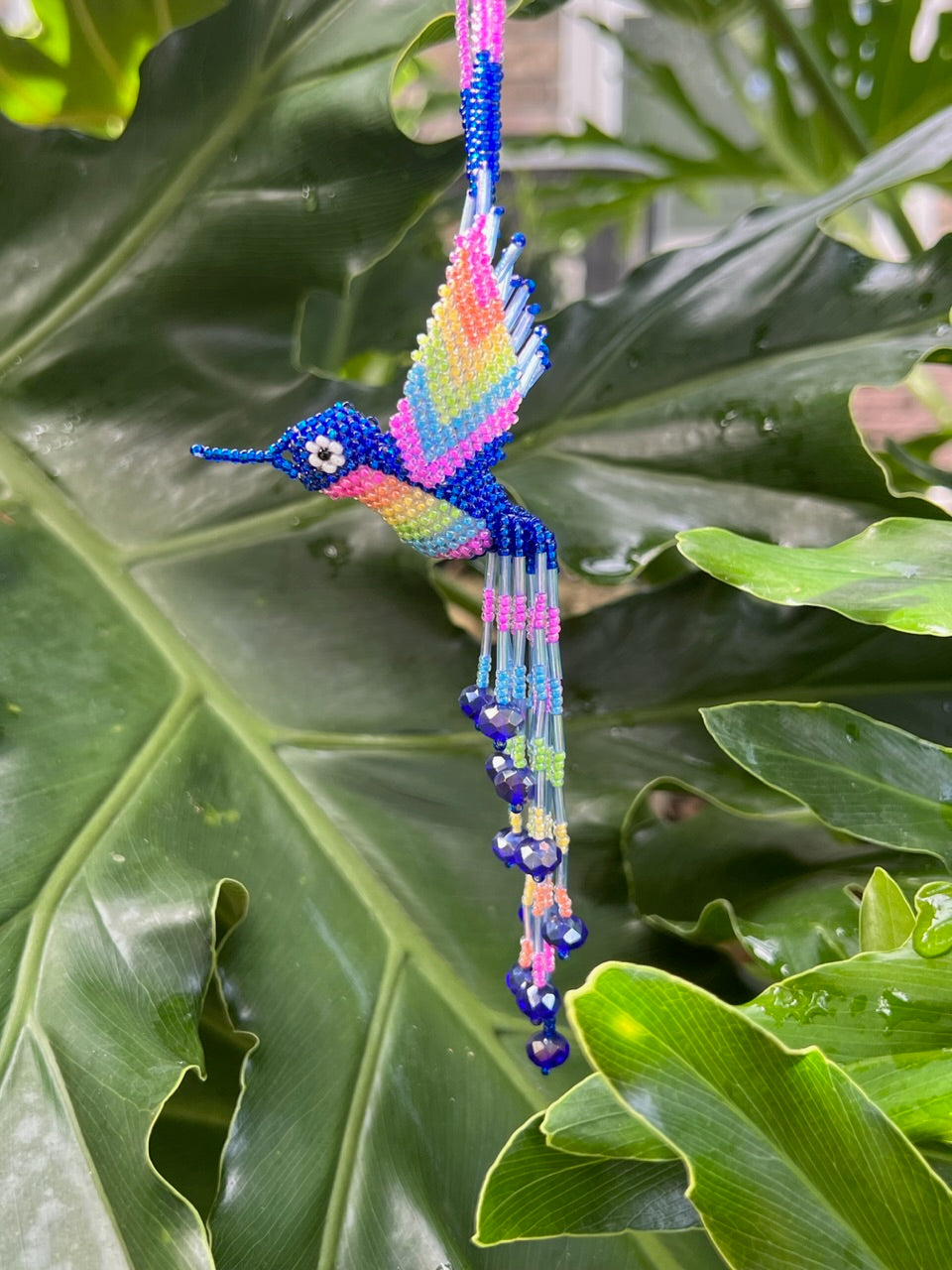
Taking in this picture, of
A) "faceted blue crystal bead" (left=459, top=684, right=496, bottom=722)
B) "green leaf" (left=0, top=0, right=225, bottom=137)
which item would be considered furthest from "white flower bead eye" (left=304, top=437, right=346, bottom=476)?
"green leaf" (left=0, top=0, right=225, bottom=137)

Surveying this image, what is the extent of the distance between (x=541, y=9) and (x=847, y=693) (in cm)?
43

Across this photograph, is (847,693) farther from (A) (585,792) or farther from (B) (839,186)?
(B) (839,186)

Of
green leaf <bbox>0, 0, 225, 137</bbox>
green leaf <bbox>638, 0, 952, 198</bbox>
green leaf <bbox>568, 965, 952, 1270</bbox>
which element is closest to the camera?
green leaf <bbox>568, 965, 952, 1270</bbox>

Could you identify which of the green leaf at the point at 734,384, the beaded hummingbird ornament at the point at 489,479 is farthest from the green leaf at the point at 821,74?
the beaded hummingbird ornament at the point at 489,479

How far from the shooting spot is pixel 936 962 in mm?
362

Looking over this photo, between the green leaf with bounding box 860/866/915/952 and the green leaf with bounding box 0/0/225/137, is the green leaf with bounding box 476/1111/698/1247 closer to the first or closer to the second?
the green leaf with bounding box 860/866/915/952

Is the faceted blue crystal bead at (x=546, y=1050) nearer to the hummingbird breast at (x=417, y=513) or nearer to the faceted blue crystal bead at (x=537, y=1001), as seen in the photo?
the faceted blue crystal bead at (x=537, y=1001)

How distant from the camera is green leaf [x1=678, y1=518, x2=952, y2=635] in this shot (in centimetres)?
35

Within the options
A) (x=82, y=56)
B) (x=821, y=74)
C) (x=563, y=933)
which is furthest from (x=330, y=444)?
(x=821, y=74)

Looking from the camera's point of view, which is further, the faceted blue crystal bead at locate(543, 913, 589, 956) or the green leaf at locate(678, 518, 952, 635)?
the faceted blue crystal bead at locate(543, 913, 589, 956)

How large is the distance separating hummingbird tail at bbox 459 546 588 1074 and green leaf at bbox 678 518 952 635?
0.31ft

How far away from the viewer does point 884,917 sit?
0.41m

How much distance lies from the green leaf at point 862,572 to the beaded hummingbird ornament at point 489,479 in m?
0.09

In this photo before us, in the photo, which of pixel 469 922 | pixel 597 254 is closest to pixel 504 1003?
pixel 469 922
